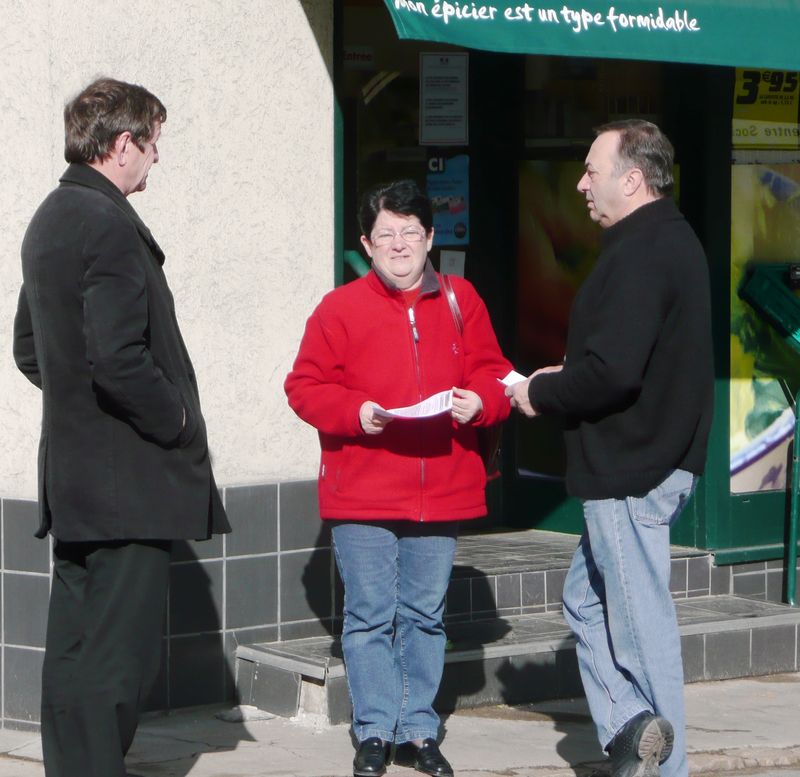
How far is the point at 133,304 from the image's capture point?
14.1 feet

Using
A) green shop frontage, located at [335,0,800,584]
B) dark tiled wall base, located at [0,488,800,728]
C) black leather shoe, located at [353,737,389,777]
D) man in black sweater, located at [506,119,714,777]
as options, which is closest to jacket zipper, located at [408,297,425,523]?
man in black sweater, located at [506,119,714,777]

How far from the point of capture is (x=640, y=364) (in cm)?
459

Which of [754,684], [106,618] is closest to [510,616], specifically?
[754,684]

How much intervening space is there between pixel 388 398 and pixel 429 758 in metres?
1.13

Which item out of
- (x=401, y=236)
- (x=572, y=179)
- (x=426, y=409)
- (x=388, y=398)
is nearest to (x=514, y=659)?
(x=388, y=398)

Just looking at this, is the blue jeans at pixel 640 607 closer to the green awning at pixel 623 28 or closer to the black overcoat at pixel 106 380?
the black overcoat at pixel 106 380

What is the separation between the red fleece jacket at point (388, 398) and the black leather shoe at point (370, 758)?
0.70m

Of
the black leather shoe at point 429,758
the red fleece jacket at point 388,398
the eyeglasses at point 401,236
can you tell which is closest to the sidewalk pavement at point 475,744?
the black leather shoe at point 429,758

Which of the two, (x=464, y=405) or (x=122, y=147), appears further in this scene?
(x=464, y=405)

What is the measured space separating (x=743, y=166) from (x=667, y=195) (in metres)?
2.74

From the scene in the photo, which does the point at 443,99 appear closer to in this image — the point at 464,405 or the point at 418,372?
the point at 418,372

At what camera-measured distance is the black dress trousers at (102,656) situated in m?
4.45

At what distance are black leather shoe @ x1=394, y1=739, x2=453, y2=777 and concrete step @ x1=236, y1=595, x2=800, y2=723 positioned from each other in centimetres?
58

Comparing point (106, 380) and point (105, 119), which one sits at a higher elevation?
point (105, 119)
